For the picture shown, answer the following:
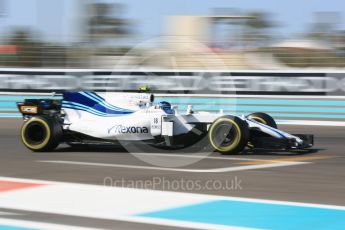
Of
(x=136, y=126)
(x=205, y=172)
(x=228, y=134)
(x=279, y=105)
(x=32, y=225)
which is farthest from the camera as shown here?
(x=279, y=105)

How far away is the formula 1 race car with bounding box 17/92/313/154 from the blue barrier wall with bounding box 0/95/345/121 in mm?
6766

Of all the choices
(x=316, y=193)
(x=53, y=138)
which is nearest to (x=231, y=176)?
(x=316, y=193)

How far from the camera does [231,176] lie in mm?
7906

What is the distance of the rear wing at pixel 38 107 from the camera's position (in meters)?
10.5

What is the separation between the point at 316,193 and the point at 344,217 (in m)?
1.20

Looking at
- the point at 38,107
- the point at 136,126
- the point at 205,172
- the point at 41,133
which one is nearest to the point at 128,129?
the point at 136,126

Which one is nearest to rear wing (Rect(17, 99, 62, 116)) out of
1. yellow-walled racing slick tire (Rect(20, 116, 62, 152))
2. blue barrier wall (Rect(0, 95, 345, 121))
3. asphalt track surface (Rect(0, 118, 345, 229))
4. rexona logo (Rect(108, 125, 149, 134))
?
yellow-walled racing slick tire (Rect(20, 116, 62, 152))

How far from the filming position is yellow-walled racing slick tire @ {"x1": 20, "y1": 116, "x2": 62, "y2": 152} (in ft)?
33.5

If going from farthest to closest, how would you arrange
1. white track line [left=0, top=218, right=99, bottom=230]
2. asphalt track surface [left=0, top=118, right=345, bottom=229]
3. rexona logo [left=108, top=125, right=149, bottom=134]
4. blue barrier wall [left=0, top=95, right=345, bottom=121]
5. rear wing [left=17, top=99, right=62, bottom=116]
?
blue barrier wall [left=0, top=95, right=345, bottom=121]
rear wing [left=17, top=99, right=62, bottom=116]
rexona logo [left=108, top=125, right=149, bottom=134]
asphalt track surface [left=0, top=118, right=345, bottom=229]
white track line [left=0, top=218, right=99, bottom=230]

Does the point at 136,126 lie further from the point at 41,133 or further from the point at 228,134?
the point at 41,133

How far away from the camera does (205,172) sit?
27.2 ft

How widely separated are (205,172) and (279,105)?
32.3ft

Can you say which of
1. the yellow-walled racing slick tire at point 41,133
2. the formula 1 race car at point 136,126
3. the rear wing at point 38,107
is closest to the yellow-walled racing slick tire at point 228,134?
the formula 1 race car at point 136,126

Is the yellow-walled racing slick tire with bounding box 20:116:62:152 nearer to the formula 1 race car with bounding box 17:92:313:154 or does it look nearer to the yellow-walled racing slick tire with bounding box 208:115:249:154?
the formula 1 race car with bounding box 17:92:313:154
